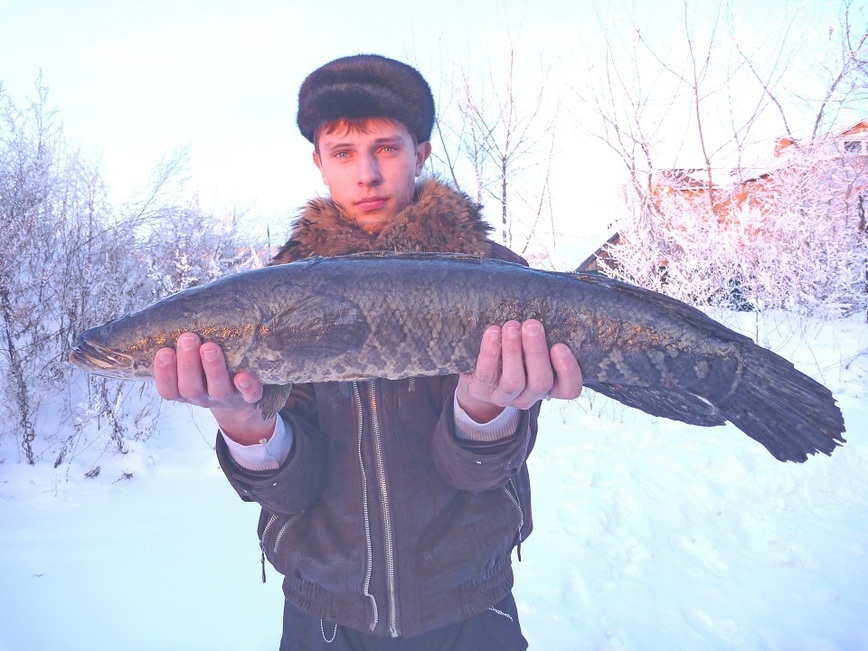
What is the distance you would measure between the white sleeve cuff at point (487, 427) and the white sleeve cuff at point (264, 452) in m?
0.74

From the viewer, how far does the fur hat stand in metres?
2.44

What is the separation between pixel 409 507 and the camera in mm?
2113

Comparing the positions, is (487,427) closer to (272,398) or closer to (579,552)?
(272,398)

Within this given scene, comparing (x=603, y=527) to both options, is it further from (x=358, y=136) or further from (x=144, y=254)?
(x=144, y=254)

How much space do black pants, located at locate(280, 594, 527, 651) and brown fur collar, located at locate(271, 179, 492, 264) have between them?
168 centimetres

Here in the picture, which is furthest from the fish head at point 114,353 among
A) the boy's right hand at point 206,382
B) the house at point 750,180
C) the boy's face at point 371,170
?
the house at point 750,180

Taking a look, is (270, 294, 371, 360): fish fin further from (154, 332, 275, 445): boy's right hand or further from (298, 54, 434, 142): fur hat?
(298, 54, 434, 142): fur hat

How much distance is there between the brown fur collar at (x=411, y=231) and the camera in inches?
91.8

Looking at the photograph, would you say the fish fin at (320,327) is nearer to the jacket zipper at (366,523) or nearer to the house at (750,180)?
the jacket zipper at (366,523)

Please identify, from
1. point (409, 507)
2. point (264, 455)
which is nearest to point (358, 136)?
point (264, 455)

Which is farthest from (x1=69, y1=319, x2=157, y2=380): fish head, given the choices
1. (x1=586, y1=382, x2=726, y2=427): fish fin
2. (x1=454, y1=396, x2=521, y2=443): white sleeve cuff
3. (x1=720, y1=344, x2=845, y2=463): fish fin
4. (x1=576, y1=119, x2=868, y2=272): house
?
(x1=576, y1=119, x2=868, y2=272): house

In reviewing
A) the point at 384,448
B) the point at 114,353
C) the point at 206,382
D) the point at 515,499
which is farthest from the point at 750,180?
the point at 114,353

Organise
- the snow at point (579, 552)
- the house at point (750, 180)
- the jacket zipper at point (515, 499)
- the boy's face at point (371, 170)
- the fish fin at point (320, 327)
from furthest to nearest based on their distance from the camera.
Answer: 1. the house at point (750, 180)
2. the snow at point (579, 552)
3. the boy's face at point (371, 170)
4. the jacket zipper at point (515, 499)
5. the fish fin at point (320, 327)

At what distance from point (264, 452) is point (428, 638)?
110 cm
